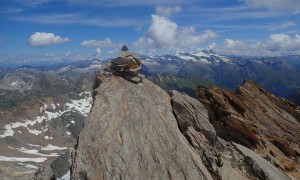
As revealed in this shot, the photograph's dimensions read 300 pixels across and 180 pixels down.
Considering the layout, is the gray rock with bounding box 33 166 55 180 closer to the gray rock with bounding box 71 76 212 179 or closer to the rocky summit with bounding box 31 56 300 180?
the rocky summit with bounding box 31 56 300 180

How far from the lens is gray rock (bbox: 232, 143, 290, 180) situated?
1299 inches

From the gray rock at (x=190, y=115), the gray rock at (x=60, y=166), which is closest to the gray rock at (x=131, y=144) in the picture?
the gray rock at (x=190, y=115)

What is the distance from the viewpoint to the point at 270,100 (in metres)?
53.9

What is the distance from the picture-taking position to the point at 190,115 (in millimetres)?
37688

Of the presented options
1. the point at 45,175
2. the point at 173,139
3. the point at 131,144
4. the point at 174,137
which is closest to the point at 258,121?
the point at 174,137

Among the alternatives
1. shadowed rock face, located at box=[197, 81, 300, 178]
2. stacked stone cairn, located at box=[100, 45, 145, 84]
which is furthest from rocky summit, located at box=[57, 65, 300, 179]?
stacked stone cairn, located at box=[100, 45, 145, 84]

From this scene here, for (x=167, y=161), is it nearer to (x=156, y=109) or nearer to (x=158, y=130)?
(x=158, y=130)

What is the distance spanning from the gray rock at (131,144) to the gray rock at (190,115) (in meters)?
1.59

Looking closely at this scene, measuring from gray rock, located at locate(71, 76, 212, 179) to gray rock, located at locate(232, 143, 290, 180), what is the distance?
238 inches

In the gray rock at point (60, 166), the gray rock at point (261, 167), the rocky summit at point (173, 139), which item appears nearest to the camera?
the rocky summit at point (173, 139)

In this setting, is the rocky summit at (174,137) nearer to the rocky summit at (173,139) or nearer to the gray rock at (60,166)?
the rocky summit at (173,139)

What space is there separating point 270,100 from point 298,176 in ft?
58.0

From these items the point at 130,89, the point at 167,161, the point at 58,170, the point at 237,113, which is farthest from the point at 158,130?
the point at 58,170

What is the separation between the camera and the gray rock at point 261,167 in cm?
3300
